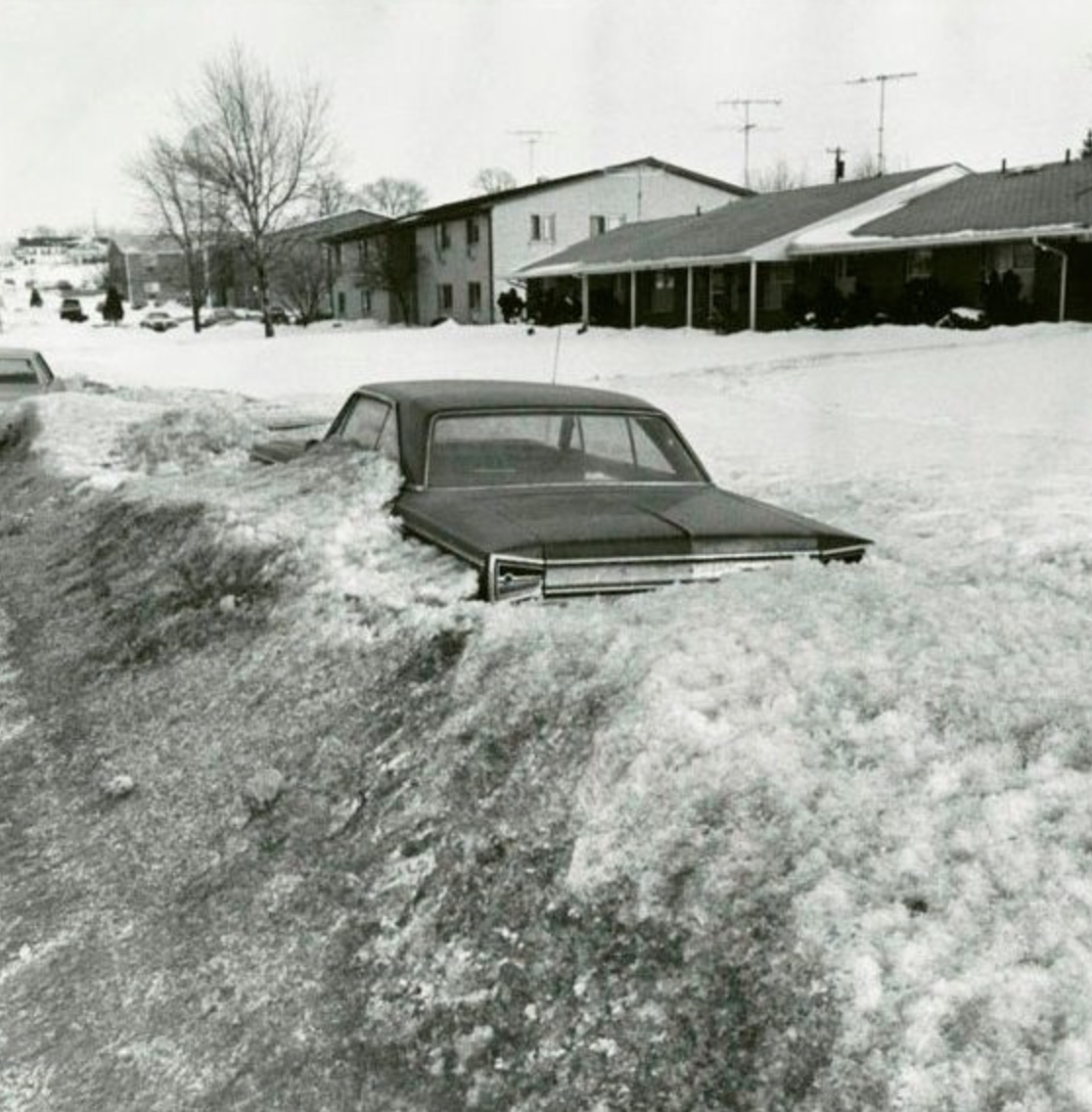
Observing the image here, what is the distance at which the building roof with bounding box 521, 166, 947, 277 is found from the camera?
116 ft

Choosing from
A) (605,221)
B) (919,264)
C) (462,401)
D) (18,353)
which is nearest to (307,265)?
(605,221)

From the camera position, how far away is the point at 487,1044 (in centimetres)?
339

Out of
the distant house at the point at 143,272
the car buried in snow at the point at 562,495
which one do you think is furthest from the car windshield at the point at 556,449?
the distant house at the point at 143,272

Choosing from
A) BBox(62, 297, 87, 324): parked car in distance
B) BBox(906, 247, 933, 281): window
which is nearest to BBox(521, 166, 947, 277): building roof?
BBox(906, 247, 933, 281): window

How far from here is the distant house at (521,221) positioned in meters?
52.8

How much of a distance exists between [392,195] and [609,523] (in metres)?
113

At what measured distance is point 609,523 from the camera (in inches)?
218

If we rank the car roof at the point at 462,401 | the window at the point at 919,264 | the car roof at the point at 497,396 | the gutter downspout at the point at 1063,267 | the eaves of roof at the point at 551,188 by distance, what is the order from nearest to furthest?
the car roof at the point at 462,401 → the car roof at the point at 497,396 → the gutter downspout at the point at 1063,267 → the window at the point at 919,264 → the eaves of roof at the point at 551,188

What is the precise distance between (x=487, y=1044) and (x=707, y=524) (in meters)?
2.78

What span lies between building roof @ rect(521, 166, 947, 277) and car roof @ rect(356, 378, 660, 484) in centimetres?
2751

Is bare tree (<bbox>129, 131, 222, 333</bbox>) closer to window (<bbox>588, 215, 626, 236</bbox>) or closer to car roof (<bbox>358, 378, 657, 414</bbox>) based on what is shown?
window (<bbox>588, 215, 626, 236</bbox>)

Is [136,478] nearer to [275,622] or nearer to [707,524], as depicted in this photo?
[275,622]

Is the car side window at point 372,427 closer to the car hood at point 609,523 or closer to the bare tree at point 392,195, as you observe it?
the car hood at point 609,523

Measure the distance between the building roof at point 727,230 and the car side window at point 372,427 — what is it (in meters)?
27.0
